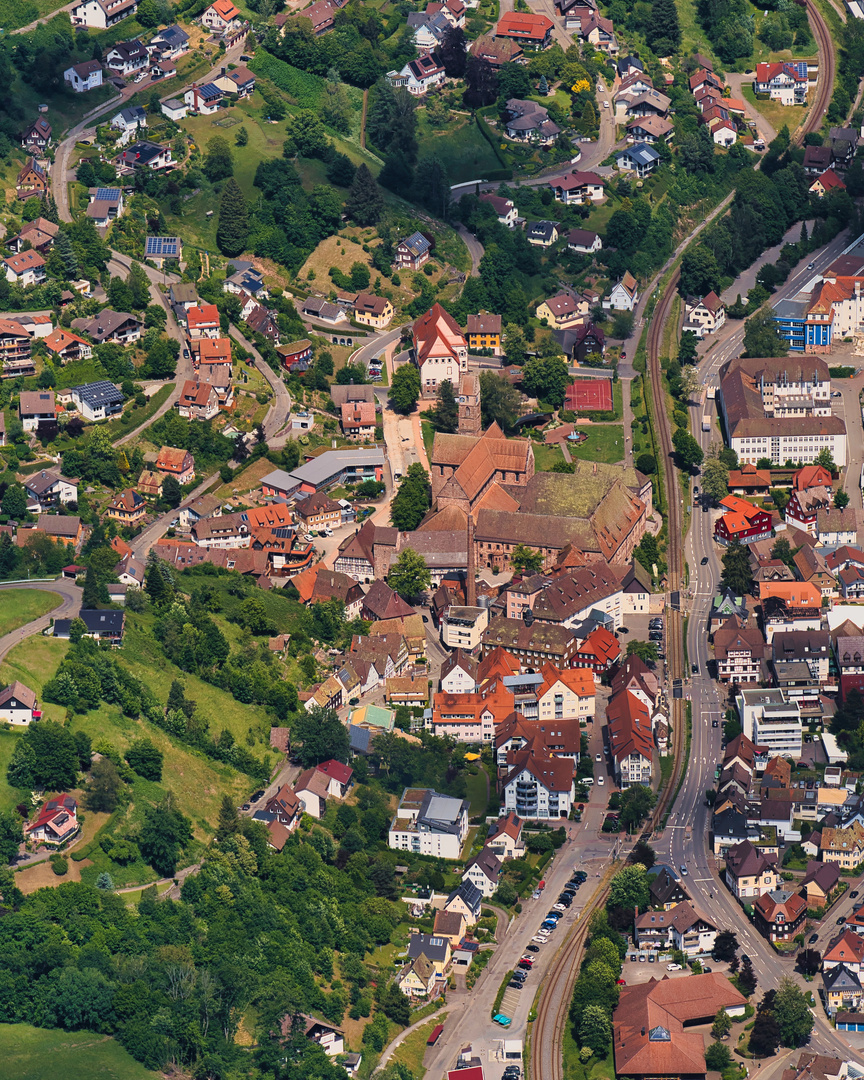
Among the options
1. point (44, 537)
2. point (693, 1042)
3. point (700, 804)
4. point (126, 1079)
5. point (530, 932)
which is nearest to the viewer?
point (126, 1079)

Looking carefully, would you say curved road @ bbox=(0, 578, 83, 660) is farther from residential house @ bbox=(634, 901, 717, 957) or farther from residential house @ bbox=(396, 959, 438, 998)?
residential house @ bbox=(634, 901, 717, 957)

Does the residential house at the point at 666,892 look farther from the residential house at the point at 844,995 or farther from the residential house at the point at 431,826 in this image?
the residential house at the point at 431,826

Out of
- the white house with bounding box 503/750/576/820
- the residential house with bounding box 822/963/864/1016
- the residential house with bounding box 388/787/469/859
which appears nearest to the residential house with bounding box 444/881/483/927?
the residential house with bounding box 388/787/469/859

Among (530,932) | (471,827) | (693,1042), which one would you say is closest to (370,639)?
(471,827)

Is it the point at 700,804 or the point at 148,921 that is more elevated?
the point at 148,921

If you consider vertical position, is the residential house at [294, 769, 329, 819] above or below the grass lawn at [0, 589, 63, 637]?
below

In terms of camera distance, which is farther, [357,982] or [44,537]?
[44,537]

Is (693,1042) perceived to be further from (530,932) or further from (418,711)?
(418,711)

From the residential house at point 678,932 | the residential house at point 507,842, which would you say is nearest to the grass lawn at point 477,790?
the residential house at point 507,842
